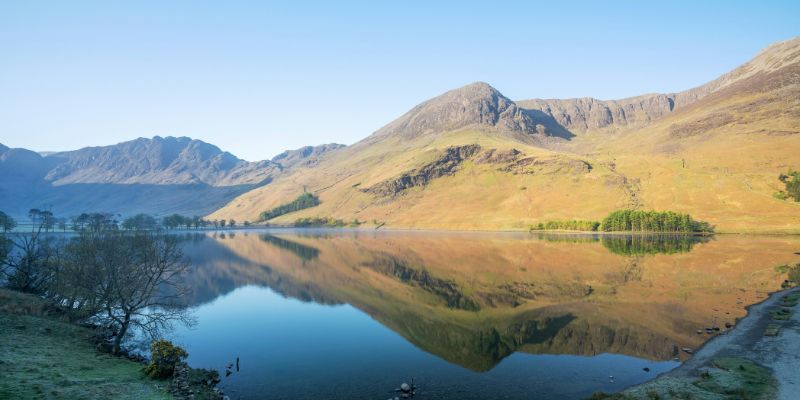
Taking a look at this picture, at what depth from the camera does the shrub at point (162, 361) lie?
101 ft

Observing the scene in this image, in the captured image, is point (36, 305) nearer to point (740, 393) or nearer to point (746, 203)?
point (740, 393)

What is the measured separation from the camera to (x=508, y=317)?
192 feet

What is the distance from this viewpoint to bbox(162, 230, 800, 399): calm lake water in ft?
119

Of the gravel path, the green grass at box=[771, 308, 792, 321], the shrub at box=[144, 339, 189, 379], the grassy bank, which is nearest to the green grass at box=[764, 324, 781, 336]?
the gravel path

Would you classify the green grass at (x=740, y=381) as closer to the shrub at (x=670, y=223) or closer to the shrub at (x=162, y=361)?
the shrub at (x=162, y=361)

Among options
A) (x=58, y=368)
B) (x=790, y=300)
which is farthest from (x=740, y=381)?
(x=58, y=368)

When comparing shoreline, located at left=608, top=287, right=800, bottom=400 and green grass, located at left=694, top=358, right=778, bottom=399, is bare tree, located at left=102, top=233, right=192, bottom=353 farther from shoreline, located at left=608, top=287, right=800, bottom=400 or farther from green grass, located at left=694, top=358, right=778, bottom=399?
green grass, located at left=694, top=358, right=778, bottom=399

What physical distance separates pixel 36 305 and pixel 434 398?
45165 mm

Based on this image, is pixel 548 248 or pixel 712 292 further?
pixel 548 248

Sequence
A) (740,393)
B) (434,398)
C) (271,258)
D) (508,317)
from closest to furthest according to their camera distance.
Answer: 1. (740,393)
2. (434,398)
3. (508,317)
4. (271,258)

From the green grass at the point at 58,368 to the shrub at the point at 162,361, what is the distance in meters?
0.69

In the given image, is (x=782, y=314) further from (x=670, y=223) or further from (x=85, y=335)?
(x=670, y=223)

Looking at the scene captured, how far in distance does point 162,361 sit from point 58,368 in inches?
246

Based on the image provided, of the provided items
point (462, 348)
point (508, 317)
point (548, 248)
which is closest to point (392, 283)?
point (508, 317)
